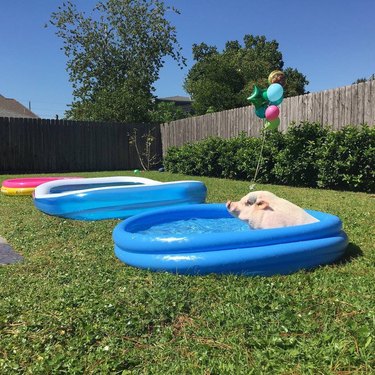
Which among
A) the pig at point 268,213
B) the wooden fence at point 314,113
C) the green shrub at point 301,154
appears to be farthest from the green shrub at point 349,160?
the pig at point 268,213

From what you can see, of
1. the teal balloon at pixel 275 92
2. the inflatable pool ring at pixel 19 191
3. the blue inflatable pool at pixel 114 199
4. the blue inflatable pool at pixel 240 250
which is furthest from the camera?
the inflatable pool ring at pixel 19 191

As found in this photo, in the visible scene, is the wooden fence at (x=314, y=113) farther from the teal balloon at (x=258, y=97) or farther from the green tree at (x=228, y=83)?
the green tree at (x=228, y=83)

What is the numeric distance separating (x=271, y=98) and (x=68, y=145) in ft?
38.9

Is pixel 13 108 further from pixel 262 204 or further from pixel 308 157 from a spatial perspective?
pixel 262 204

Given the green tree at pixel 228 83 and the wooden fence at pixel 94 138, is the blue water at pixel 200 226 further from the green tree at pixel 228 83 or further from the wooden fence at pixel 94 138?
the green tree at pixel 228 83

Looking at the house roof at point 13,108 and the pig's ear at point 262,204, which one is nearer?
the pig's ear at point 262,204

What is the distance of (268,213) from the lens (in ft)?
12.4

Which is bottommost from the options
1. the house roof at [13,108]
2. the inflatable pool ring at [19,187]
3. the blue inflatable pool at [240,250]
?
A: the blue inflatable pool at [240,250]

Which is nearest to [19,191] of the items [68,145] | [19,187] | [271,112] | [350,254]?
[19,187]

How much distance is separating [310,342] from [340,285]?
3.02ft

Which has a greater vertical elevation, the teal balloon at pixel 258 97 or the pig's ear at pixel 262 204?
the teal balloon at pixel 258 97

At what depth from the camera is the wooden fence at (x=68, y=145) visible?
1567cm

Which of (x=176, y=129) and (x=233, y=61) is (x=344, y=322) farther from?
(x=233, y=61)

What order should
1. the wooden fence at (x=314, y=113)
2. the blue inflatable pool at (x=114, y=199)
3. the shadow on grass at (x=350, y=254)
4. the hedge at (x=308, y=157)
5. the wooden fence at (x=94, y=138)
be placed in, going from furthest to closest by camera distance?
the wooden fence at (x=94, y=138)
the wooden fence at (x=314, y=113)
the hedge at (x=308, y=157)
the blue inflatable pool at (x=114, y=199)
the shadow on grass at (x=350, y=254)
